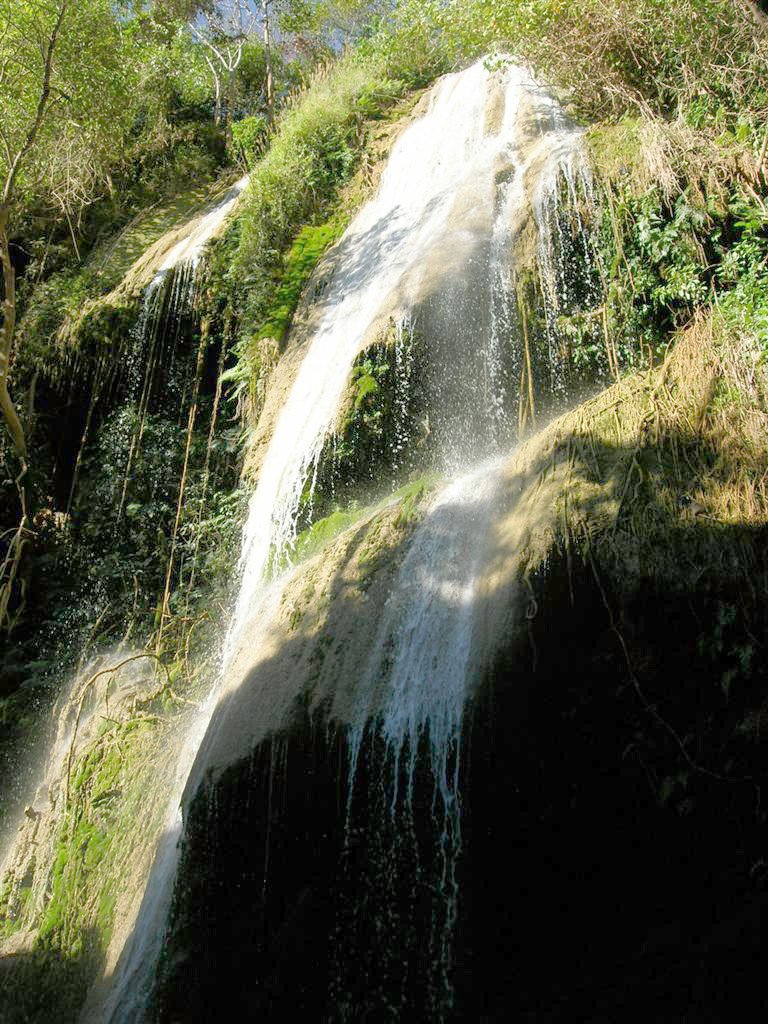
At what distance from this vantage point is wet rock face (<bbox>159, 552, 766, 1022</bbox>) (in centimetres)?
388

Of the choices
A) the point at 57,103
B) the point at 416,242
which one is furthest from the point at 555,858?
the point at 57,103

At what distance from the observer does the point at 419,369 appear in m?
6.57

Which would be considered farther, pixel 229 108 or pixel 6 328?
pixel 229 108

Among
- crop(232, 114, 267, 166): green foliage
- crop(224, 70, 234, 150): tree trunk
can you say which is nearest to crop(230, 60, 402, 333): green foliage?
crop(232, 114, 267, 166): green foliage

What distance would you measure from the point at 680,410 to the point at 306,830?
11.2 ft

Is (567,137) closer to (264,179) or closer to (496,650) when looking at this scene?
(264,179)

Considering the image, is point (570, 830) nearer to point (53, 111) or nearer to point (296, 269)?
point (296, 269)

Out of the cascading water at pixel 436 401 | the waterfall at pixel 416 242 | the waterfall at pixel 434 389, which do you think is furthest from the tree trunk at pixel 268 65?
the waterfall at pixel 416 242

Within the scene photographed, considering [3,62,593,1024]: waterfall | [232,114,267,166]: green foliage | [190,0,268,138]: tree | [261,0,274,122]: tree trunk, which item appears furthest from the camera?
[190,0,268,138]: tree

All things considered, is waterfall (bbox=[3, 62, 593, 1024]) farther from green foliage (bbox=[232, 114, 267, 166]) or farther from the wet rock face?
green foliage (bbox=[232, 114, 267, 166])

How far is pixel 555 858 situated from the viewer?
12.8 feet

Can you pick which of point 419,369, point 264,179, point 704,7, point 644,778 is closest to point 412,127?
point 264,179

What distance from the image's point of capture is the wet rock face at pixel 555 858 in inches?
153

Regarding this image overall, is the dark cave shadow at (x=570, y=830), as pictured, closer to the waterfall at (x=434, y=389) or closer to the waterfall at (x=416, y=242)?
the waterfall at (x=434, y=389)
